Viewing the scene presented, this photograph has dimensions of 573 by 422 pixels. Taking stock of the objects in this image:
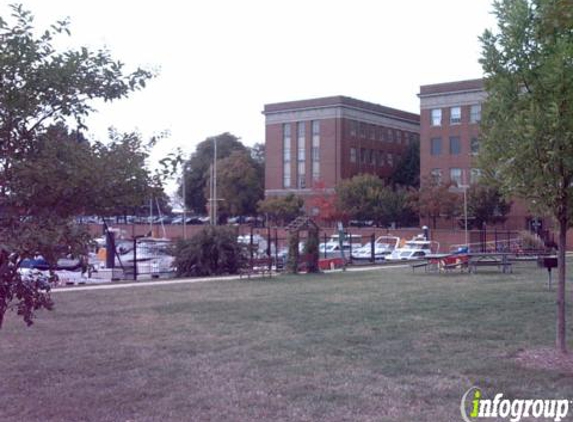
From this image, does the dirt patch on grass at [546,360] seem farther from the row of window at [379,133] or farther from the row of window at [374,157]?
the row of window at [374,157]

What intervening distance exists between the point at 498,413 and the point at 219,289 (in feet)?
46.1

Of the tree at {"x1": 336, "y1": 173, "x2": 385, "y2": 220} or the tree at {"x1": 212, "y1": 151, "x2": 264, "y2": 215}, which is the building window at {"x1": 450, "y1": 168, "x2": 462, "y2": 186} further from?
the tree at {"x1": 212, "y1": 151, "x2": 264, "y2": 215}

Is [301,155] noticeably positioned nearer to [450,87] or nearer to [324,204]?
[324,204]

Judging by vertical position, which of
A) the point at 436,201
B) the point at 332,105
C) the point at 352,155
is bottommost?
the point at 436,201

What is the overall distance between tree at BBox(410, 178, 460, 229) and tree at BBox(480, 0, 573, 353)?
5166 centimetres

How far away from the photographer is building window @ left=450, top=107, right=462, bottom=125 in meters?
69.5

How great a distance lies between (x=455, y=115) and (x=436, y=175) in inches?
274

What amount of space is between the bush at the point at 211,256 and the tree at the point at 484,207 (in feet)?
101

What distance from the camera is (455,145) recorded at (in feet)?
229

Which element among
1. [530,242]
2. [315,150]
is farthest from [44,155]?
[315,150]

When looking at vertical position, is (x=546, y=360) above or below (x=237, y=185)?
below

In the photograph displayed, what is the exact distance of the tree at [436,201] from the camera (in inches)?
2405

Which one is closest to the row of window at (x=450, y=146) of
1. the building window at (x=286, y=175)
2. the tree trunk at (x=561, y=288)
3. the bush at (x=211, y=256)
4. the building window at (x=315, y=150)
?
the building window at (x=315, y=150)

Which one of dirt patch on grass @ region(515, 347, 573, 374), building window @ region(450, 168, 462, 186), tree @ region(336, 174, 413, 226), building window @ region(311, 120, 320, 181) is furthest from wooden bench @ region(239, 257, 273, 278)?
building window @ region(311, 120, 320, 181)
